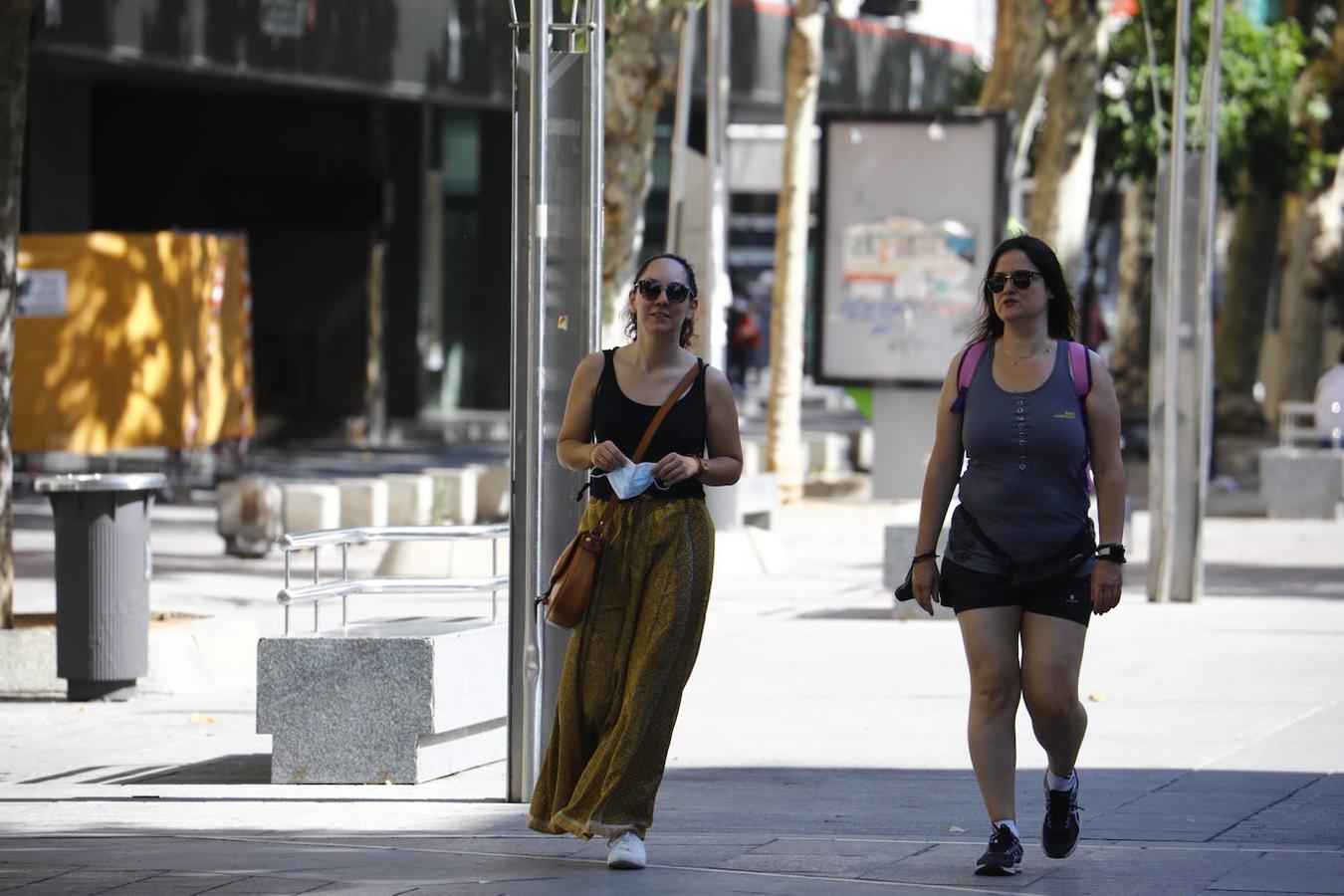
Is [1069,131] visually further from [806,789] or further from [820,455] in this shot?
[806,789]

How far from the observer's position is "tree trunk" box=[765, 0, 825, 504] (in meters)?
23.4

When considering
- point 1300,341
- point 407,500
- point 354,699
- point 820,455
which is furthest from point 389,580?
point 1300,341

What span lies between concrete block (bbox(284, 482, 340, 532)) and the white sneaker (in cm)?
1092

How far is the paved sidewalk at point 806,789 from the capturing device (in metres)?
6.56

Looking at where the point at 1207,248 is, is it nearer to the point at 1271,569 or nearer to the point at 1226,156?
the point at 1271,569

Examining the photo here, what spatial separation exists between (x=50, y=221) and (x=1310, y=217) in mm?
14866

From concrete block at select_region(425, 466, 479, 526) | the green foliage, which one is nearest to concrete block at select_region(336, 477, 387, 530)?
concrete block at select_region(425, 466, 479, 526)

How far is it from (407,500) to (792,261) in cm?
697

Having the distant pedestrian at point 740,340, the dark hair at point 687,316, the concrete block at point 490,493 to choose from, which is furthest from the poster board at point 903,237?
the distant pedestrian at point 740,340

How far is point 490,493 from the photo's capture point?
64.2ft

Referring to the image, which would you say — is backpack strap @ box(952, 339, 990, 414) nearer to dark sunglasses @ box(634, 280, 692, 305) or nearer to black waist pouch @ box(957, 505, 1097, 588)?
black waist pouch @ box(957, 505, 1097, 588)

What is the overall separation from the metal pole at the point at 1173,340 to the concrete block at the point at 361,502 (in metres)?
5.83

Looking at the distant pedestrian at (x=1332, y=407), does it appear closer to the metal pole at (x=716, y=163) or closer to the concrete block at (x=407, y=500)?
the metal pole at (x=716, y=163)

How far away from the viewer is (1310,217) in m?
29.9
